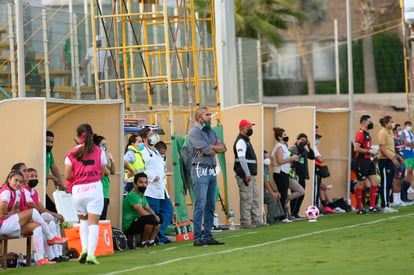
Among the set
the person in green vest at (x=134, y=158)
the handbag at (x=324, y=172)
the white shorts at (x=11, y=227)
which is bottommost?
the white shorts at (x=11, y=227)

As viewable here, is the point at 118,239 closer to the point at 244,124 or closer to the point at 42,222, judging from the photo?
the point at 42,222

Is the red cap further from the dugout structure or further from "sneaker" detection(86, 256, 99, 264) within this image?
"sneaker" detection(86, 256, 99, 264)

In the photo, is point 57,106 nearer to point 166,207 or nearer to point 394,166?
point 166,207

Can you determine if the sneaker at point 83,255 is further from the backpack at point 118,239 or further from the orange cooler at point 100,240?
the backpack at point 118,239

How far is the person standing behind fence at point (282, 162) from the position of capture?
2289 centimetres

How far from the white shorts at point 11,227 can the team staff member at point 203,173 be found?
2.82 m

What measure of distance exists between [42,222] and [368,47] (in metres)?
42.1

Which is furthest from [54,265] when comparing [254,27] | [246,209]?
[254,27]

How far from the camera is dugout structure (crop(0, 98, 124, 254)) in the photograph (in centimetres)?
1642

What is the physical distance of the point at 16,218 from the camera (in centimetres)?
1462

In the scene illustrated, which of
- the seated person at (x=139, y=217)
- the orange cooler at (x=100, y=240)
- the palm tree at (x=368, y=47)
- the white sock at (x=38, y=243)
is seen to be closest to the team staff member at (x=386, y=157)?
the seated person at (x=139, y=217)

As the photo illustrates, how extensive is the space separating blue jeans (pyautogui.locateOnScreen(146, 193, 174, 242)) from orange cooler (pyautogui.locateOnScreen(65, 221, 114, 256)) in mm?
2107

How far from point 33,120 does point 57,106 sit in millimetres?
1439

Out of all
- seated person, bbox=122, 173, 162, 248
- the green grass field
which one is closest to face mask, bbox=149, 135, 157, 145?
seated person, bbox=122, 173, 162, 248
